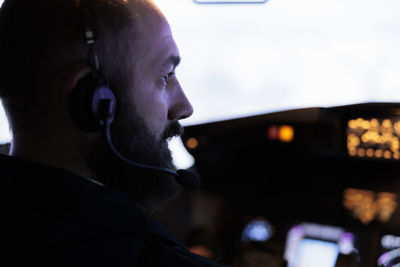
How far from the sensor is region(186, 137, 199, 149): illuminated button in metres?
2.10

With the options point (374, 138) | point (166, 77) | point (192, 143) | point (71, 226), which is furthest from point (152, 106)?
point (192, 143)

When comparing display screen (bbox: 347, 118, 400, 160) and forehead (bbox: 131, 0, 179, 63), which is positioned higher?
forehead (bbox: 131, 0, 179, 63)

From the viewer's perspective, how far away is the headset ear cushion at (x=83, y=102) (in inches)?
19.1

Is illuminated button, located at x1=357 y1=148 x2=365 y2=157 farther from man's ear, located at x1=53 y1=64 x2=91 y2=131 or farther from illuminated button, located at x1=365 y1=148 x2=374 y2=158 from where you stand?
man's ear, located at x1=53 y1=64 x2=91 y2=131

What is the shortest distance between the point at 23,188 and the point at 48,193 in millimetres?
28

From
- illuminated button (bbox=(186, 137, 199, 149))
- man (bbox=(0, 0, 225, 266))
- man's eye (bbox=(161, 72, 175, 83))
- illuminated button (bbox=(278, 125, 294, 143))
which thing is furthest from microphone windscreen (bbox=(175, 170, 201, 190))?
illuminated button (bbox=(186, 137, 199, 149))

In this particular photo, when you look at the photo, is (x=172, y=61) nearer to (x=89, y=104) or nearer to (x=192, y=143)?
(x=89, y=104)

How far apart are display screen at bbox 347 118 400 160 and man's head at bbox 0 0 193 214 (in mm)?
1314

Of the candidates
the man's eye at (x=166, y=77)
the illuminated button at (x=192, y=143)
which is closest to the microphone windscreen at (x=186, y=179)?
the man's eye at (x=166, y=77)

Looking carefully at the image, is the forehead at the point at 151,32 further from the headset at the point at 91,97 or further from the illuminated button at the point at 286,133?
the illuminated button at the point at 286,133

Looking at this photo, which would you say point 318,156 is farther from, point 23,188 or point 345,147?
point 23,188

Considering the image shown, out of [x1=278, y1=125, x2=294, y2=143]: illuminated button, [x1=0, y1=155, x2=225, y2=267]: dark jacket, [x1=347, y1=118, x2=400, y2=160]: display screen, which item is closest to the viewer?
[x1=0, y1=155, x2=225, y2=267]: dark jacket

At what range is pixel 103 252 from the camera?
1.41ft

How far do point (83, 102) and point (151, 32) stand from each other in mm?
136
